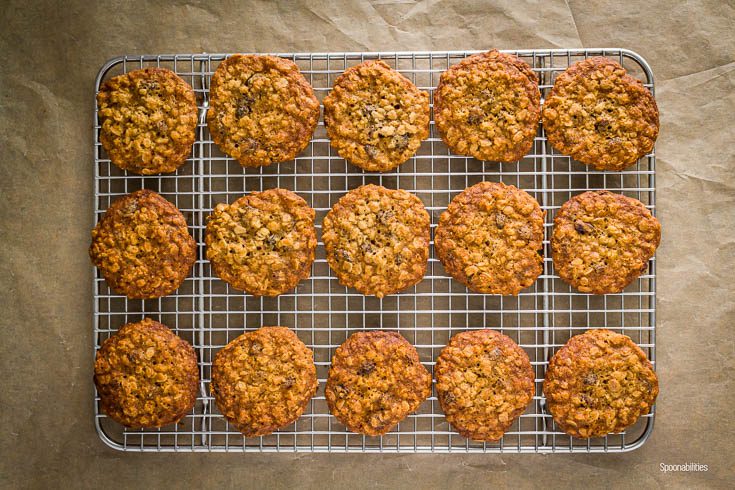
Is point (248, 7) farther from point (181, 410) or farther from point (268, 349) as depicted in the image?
point (181, 410)

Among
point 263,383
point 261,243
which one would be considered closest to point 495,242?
point 261,243

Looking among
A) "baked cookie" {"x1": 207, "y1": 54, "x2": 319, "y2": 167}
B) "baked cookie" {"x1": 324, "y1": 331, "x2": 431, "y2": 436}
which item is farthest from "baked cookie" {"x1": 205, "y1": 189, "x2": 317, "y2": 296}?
"baked cookie" {"x1": 324, "y1": 331, "x2": 431, "y2": 436}

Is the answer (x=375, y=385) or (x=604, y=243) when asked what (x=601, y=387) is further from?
(x=375, y=385)

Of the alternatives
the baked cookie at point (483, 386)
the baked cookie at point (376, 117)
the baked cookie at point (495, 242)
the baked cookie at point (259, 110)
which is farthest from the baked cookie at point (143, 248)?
the baked cookie at point (483, 386)

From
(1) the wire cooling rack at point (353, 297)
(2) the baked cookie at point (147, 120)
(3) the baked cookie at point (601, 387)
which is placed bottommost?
(3) the baked cookie at point (601, 387)

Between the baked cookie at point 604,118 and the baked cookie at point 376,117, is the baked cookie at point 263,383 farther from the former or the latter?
the baked cookie at point 604,118

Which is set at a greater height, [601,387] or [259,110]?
[259,110]
